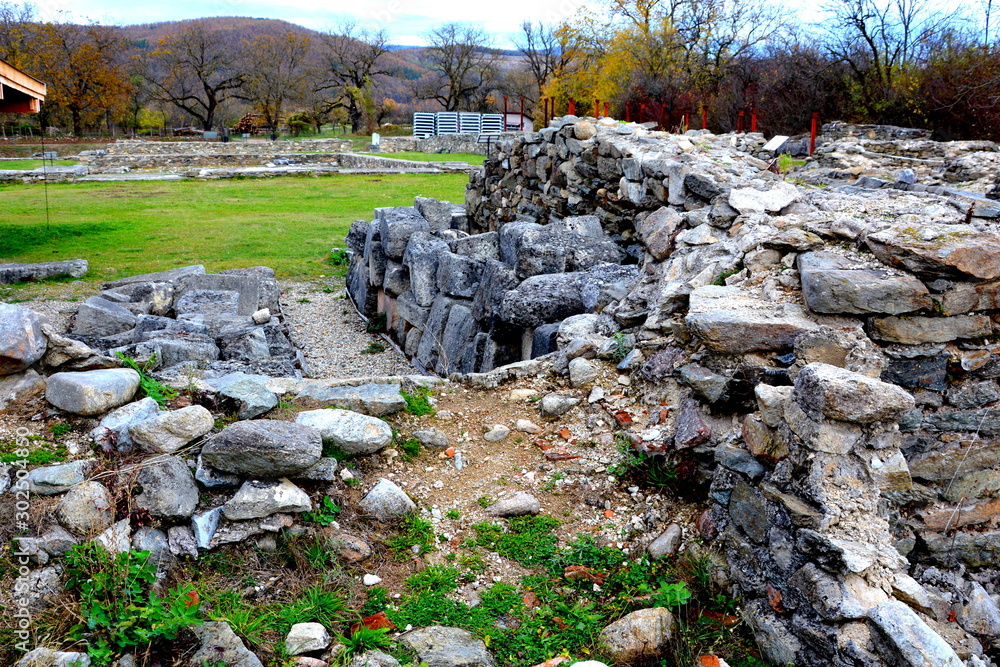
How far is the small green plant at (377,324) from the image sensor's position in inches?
428

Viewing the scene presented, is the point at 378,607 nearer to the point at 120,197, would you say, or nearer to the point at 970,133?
the point at 970,133

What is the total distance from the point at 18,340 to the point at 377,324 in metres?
6.75

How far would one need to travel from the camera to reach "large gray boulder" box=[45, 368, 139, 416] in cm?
411

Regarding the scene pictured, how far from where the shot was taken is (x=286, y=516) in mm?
3664

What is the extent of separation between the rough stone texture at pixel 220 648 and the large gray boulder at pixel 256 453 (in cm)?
91

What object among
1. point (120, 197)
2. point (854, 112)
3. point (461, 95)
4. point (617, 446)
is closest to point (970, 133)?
point (854, 112)

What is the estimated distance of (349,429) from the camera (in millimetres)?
4301

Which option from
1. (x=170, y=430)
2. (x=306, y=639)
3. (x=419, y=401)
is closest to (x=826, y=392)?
(x=306, y=639)

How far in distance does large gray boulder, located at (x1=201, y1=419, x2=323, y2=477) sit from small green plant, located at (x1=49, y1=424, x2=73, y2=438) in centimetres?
89

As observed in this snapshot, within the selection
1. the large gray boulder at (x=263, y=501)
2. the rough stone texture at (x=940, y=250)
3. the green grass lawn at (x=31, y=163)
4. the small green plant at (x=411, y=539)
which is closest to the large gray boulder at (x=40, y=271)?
the large gray boulder at (x=263, y=501)

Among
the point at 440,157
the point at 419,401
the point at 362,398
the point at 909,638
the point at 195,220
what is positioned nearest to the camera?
the point at 909,638

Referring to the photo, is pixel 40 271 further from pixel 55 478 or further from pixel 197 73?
pixel 197 73

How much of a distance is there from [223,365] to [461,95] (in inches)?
2197

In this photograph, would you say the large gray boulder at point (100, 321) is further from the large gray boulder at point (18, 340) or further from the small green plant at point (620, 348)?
the small green plant at point (620, 348)
